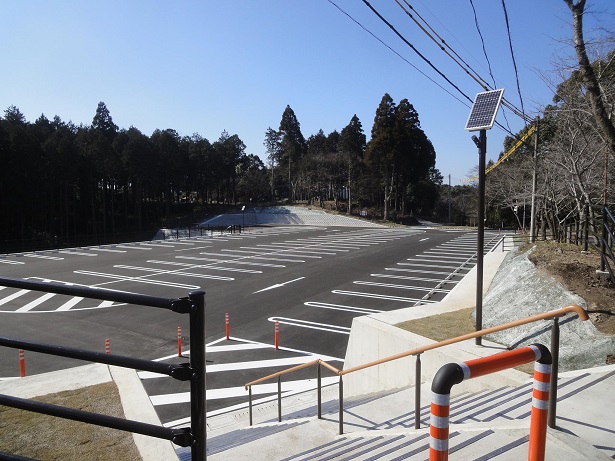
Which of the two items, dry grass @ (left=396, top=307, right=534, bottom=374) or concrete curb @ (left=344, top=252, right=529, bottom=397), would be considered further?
dry grass @ (left=396, top=307, right=534, bottom=374)

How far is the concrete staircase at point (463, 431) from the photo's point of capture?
10.4ft

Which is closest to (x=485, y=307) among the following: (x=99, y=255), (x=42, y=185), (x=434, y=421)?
(x=434, y=421)

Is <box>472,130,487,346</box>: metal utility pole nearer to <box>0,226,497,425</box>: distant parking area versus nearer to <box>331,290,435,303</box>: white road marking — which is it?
<box>0,226,497,425</box>: distant parking area

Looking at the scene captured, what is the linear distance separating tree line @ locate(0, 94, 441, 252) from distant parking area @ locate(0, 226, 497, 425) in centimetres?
1968

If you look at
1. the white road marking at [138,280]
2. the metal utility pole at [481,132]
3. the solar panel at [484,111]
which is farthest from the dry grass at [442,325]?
the white road marking at [138,280]

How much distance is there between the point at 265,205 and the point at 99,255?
176ft

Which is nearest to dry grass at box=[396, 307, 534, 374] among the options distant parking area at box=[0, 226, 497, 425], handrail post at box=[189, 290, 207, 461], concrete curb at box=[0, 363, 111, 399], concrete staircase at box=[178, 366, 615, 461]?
concrete staircase at box=[178, 366, 615, 461]

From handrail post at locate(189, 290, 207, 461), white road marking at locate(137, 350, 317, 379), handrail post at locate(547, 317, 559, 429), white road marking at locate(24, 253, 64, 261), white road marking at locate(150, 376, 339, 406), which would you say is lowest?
white road marking at locate(150, 376, 339, 406)

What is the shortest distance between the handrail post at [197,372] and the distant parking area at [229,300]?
21.9 ft

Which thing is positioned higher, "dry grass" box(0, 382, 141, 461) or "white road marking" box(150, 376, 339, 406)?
"dry grass" box(0, 382, 141, 461)

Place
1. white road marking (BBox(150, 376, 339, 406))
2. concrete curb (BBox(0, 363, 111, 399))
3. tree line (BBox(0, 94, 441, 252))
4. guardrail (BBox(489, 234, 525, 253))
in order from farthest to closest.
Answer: tree line (BBox(0, 94, 441, 252)) → guardrail (BBox(489, 234, 525, 253)) → white road marking (BBox(150, 376, 339, 406)) → concrete curb (BBox(0, 363, 111, 399))

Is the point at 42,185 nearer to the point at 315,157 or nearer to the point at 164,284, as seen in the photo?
the point at 164,284

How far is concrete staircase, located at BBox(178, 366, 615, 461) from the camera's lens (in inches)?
124

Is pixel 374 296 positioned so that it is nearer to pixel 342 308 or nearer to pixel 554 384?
pixel 342 308
